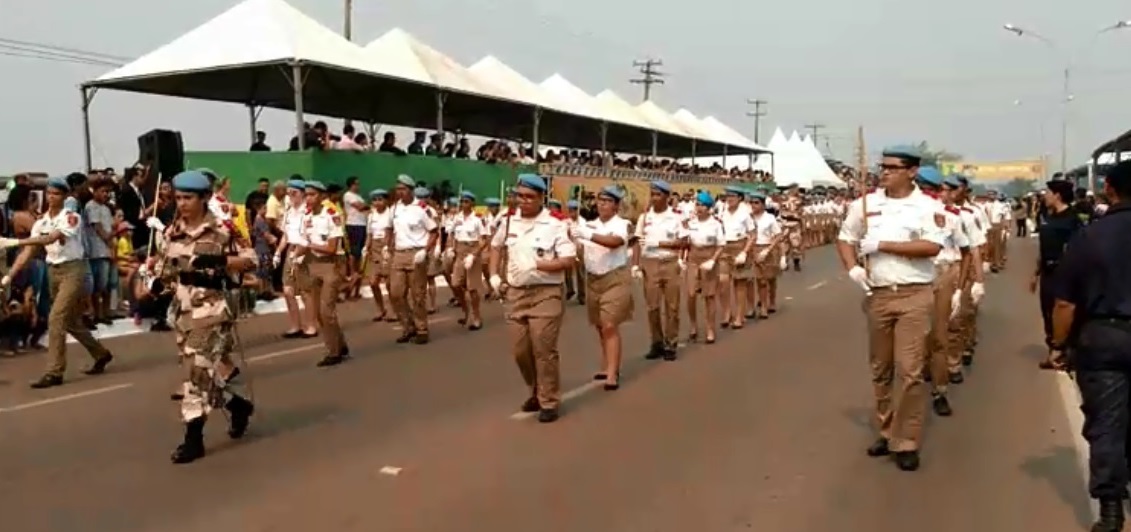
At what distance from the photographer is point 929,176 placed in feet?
28.2

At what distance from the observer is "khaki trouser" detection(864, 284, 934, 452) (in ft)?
23.3

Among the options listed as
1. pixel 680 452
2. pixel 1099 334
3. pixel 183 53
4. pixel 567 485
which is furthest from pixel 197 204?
pixel 183 53

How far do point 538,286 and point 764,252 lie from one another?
8.03 meters

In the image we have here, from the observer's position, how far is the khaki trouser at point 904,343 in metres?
7.11

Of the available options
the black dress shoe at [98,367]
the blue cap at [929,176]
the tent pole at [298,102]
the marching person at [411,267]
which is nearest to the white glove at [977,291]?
the blue cap at [929,176]

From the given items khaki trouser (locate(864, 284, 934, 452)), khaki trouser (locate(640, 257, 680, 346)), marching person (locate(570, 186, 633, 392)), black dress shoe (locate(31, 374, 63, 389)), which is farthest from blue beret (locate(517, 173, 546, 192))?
black dress shoe (locate(31, 374, 63, 389))

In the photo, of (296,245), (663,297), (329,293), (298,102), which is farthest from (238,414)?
(298,102)

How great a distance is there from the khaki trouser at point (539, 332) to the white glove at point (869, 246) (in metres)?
2.55

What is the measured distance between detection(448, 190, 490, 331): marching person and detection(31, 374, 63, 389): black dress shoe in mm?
5727

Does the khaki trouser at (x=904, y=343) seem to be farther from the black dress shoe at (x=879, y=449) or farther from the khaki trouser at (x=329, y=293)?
the khaki trouser at (x=329, y=293)

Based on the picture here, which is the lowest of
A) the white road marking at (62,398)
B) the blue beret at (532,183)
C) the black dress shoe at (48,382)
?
the white road marking at (62,398)

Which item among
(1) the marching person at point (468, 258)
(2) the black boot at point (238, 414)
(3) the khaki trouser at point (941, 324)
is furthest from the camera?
(1) the marching person at point (468, 258)

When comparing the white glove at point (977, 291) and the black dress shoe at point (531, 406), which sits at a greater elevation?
the white glove at point (977, 291)

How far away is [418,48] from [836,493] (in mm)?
21272
